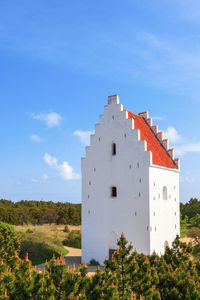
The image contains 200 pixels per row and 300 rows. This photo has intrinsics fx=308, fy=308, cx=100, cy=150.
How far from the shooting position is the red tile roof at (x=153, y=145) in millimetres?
21350

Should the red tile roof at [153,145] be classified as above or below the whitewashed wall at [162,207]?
above

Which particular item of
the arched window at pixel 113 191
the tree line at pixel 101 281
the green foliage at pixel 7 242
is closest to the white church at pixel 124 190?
the arched window at pixel 113 191

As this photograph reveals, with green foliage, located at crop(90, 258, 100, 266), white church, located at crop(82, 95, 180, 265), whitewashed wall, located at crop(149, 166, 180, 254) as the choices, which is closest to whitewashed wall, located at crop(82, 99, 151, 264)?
white church, located at crop(82, 95, 180, 265)

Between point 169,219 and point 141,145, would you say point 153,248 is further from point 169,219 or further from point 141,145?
point 141,145

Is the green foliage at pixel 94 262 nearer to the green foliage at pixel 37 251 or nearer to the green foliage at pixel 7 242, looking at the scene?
the green foliage at pixel 37 251

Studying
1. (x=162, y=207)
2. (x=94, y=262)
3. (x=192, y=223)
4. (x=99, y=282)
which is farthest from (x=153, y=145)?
(x=192, y=223)

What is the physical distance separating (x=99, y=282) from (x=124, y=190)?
11.8 meters

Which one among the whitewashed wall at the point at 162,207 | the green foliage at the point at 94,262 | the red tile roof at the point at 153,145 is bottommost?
the green foliage at the point at 94,262

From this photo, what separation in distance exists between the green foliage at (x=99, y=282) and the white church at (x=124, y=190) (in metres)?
7.12

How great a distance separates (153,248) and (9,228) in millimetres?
9466

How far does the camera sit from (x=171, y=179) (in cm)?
2277

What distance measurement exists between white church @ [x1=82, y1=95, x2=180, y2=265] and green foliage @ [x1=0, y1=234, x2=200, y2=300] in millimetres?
7118

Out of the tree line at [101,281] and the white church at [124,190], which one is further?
the white church at [124,190]

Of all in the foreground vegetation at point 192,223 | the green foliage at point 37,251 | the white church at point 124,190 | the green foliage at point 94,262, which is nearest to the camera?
the white church at point 124,190
